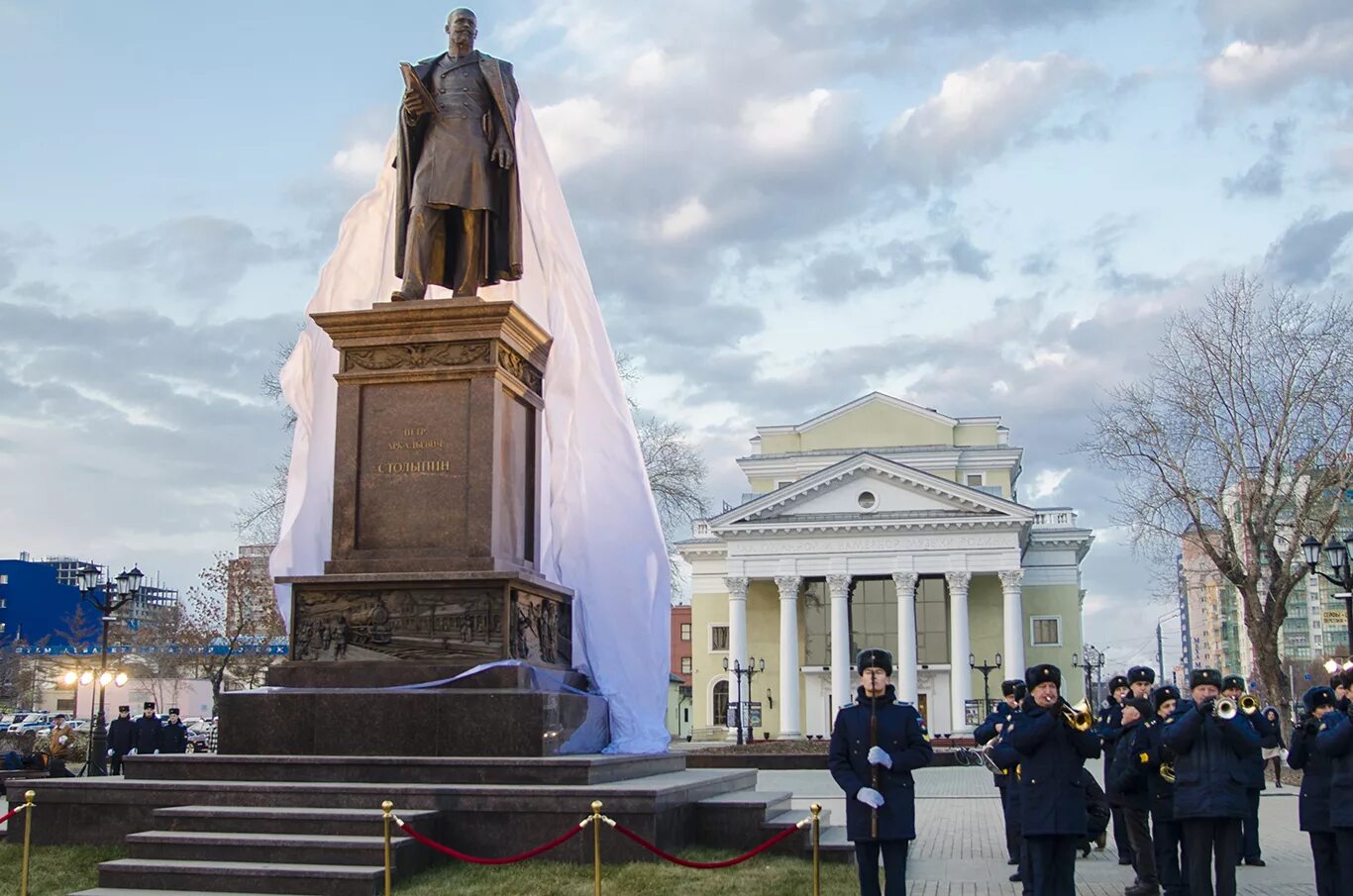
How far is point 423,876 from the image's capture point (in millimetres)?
10047

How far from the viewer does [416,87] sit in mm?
13883

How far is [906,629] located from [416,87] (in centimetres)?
6024

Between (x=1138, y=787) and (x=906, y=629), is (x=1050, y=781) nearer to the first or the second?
(x=1138, y=787)

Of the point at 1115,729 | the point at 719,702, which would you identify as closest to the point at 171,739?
the point at 1115,729

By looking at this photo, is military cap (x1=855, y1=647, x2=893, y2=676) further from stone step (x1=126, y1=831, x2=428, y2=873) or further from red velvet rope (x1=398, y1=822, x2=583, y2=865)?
stone step (x1=126, y1=831, x2=428, y2=873)

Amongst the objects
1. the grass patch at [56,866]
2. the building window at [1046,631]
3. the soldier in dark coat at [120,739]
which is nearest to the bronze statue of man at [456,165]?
the grass patch at [56,866]

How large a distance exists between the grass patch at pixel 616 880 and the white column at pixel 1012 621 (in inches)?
2436

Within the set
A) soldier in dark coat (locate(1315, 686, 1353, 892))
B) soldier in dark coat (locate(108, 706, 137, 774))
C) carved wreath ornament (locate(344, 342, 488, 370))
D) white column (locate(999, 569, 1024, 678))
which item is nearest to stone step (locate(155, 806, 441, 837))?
carved wreath ornament (locate(344, 342, 488, 370))

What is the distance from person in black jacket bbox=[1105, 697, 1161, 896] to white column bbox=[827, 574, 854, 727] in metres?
58.4

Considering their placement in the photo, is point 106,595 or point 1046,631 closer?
point 106,595

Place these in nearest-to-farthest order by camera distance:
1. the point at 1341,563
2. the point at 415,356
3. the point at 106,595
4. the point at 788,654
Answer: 1. the point at 415,356
2. the point at 1341,563
3. the point at 106,595
4. the point at 788,654

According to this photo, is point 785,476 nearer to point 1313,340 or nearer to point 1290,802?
point 1313,340

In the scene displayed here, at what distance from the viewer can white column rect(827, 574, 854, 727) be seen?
7050 cm

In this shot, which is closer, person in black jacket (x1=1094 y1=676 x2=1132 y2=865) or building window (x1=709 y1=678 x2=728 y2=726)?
person in black jacket (x1=1094 y1=676 x2=1132 y2=865)
